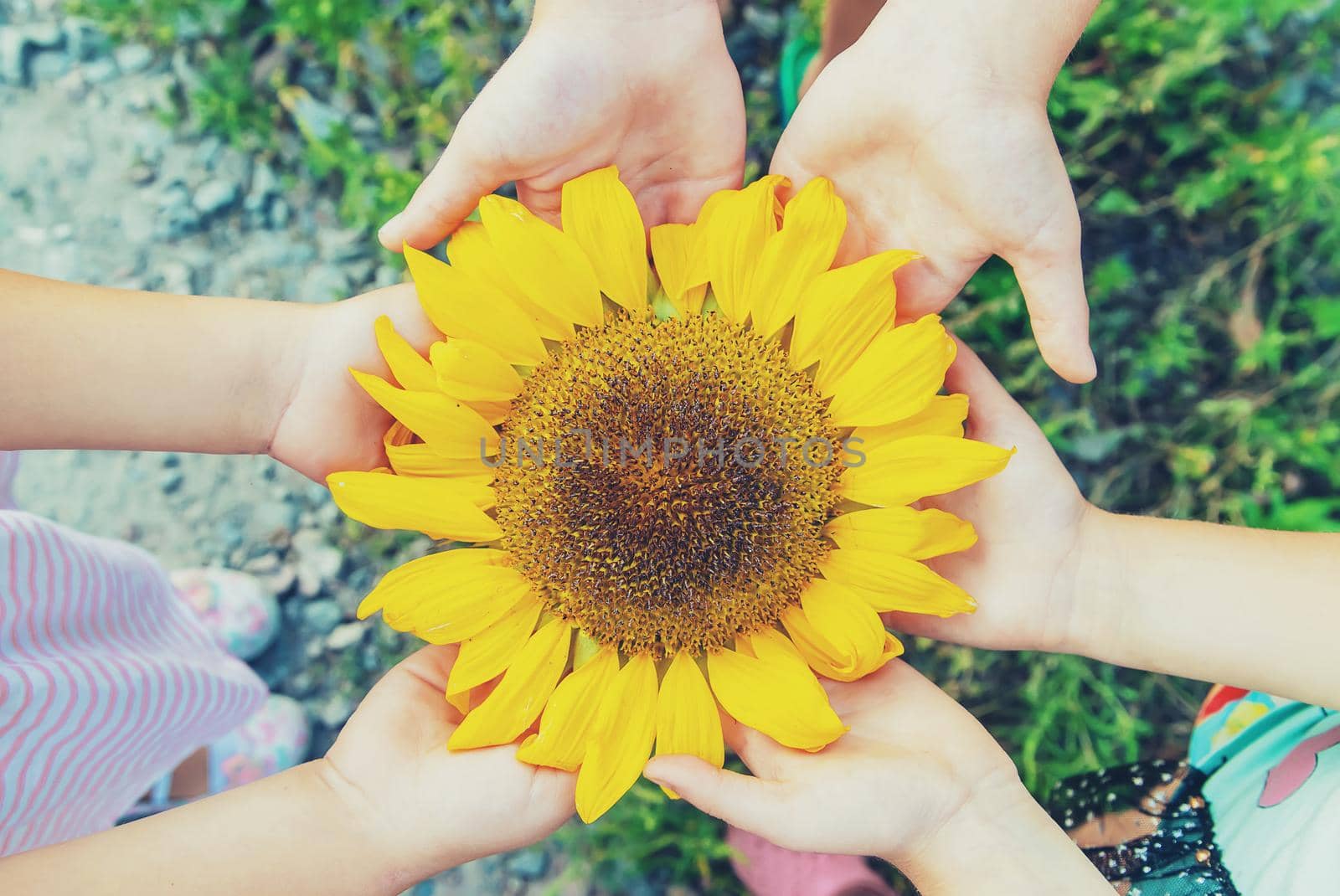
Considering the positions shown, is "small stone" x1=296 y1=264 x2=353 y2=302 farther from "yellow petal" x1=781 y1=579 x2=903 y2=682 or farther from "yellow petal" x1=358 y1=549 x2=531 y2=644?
"yellow petal" x1=781 y1=579 x2=903 y2=682

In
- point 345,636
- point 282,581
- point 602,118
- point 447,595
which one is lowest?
point 345,636

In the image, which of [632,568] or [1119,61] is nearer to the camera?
[632,568]

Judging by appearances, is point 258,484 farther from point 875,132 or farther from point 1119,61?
point 1119,61

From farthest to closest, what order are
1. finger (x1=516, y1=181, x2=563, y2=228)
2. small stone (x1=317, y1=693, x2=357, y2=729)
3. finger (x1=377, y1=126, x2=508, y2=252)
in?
small stone (x1=317, y1=693, x2=357, y2=729) → finger (x1=516, y1=181, x2=563, y2=228) → finger (x1=377, y1=126, x2=508, y2=252)

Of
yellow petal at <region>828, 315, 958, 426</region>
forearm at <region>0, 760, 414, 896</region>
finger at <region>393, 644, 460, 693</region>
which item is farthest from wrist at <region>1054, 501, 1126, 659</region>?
forearm at <region>0, 760, 414, 896</region>

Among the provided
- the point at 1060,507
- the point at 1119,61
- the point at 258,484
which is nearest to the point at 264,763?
the point at 258,484

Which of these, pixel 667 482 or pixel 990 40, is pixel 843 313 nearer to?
pixel 667 482

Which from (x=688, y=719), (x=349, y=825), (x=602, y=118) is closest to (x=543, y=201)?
(x=602, y=118)
